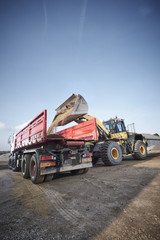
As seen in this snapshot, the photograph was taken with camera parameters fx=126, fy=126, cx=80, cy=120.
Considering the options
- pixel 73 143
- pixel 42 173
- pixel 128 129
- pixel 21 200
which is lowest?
pixel 21 200

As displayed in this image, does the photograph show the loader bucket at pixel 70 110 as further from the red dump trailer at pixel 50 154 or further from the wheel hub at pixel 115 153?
the wheel hub at pixel 115 153

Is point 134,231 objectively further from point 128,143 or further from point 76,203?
point 128,143

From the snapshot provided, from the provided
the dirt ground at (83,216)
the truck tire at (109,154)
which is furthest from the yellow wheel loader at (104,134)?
the dirt ground at (83,216)

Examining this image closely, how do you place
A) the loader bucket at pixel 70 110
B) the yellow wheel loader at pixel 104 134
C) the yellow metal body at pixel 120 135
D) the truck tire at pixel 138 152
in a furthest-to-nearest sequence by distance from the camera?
the truck tire at pixel 138 152 → the yellow metal body at pixel 120 135 → the yellow wheel loader at pixel 104 134 → the loader bucket at pixel 70 110

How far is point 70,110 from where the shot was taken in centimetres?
575

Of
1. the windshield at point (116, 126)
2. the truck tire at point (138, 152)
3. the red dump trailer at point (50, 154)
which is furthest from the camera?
the windshield at point (116, 126)

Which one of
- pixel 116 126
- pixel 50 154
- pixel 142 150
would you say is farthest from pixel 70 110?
pixel 142 150

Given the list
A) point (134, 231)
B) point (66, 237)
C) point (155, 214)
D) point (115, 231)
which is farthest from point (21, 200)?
point (155, 214)

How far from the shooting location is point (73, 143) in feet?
14.6

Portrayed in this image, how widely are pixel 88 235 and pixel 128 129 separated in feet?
29.0

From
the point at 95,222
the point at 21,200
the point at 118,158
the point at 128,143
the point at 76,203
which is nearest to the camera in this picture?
the point at 95,222

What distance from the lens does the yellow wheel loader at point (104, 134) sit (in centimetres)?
580

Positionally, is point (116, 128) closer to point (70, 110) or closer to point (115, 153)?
point (115, 153)

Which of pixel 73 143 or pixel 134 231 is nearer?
pixel 134 231
